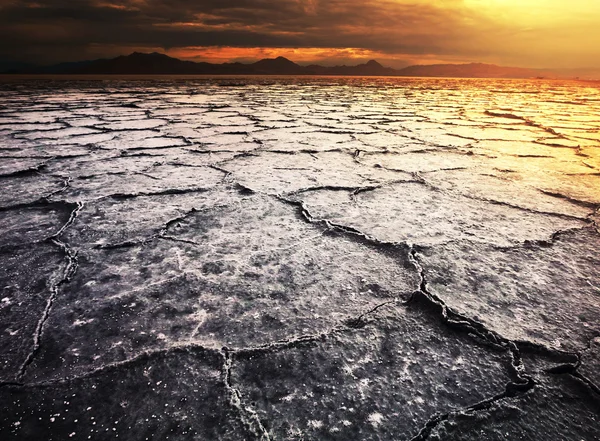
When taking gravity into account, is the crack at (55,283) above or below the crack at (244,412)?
below

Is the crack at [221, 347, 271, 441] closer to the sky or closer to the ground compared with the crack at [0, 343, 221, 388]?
closer to the sky

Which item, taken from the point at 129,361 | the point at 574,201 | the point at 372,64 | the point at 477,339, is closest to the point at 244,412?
the point at 129,361

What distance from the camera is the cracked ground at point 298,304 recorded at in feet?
1.61

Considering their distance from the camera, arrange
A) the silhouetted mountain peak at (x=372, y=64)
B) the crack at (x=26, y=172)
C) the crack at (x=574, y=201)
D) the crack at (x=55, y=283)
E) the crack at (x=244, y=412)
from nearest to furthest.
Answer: the crack at (x=244, y=412) → the crack at (x=55, y=283) → the crack at (x=574, y=201) → the crack at (x=26, y=172) → the silhouetted mountain peak at (x=372, y=64)

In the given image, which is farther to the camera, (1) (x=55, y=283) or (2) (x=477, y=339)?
(1) (x=55, y=283)

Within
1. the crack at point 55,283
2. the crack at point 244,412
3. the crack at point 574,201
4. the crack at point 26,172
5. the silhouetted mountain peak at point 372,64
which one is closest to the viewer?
the crack at point 244,412

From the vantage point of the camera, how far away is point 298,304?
717 mm

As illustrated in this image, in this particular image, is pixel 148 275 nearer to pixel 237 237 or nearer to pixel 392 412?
pixel 237 237

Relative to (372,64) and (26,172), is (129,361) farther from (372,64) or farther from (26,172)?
(372,64)

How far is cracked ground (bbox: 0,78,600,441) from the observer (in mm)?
491

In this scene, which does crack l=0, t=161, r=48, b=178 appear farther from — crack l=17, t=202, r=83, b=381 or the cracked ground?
crack l=17, t=202, r=83, b=381

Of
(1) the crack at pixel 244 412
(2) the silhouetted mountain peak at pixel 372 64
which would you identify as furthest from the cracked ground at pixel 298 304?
(2) the silhouetted mountain peak at pixel 372 64

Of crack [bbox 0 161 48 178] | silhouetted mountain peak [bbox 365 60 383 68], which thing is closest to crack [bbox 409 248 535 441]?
crack [bbox 0 161 48 178]

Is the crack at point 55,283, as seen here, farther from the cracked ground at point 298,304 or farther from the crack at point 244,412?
the crack at point 244,412
